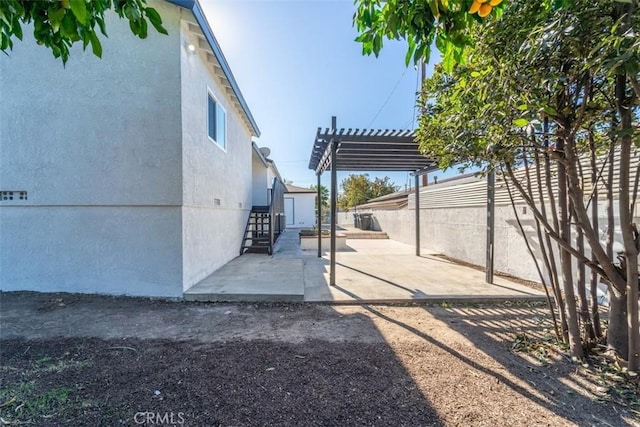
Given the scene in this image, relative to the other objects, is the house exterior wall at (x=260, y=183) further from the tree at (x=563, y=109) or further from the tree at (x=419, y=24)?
the tree at (x=419, y=24)

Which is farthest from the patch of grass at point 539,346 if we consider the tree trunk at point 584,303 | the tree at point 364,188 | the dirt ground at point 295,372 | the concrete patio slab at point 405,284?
the tree at point 364,188

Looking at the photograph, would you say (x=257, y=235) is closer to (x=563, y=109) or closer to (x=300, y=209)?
(x=563, y=109)

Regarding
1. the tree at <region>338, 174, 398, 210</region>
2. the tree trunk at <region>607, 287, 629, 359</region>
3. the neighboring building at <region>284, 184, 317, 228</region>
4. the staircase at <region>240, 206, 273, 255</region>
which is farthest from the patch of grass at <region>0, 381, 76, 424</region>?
the tree at <region>338, 174, 398, 210</region>

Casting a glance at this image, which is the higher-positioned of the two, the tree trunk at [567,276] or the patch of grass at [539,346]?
the tree trunk at [567,276]

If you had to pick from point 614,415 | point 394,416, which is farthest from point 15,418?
point 614,415

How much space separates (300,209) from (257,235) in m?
11.5

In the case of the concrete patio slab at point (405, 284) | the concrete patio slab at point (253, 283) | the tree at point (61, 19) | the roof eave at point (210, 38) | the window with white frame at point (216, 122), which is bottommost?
the concrete patio slab at point (405, 284)

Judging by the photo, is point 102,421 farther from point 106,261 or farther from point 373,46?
point 106,261

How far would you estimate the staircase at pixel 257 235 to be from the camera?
366 inches

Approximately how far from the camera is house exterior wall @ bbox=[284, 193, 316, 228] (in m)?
21.7

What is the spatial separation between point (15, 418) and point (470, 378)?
3549 millimetres

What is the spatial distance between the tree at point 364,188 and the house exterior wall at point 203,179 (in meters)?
25.3

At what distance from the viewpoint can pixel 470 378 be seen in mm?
2602

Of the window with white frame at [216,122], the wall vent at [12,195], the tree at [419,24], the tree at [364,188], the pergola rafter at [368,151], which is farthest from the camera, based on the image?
the tree at [364,188]
